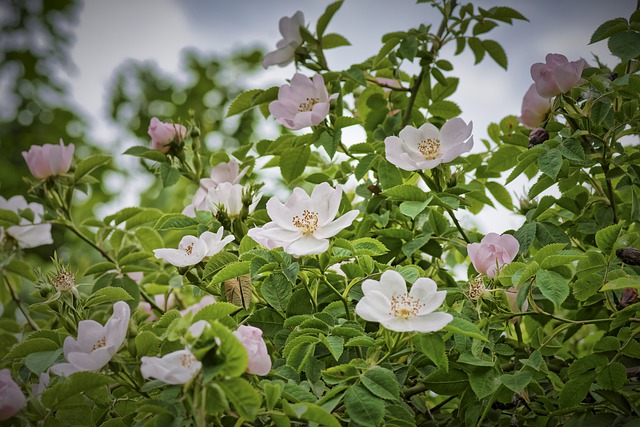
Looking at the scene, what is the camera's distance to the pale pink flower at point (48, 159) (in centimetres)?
110

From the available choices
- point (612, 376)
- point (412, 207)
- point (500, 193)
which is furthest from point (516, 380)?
point (500, 193)

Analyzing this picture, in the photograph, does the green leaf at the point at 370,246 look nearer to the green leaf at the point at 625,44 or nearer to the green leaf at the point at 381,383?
the green leaf at the point at 381,383

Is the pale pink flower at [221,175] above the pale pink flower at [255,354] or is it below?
above

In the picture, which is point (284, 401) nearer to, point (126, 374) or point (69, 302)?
point (126, 374)

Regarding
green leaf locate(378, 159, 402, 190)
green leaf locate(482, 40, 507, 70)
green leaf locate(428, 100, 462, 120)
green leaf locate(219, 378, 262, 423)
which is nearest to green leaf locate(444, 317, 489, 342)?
green leaf locate(219, 378, 262, 423)

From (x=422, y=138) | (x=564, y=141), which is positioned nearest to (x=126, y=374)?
(x=422, y=138)

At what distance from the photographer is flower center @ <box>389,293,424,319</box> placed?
0.68m

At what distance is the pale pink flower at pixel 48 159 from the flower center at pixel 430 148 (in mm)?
621

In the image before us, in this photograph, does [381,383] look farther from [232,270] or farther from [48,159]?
[48,159]

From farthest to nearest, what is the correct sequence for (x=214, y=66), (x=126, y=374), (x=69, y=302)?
(x=214, y=66), (x=69, y=302), (x=126, y=374)

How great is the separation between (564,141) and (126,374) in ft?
2.12

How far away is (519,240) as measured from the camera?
0.93 m

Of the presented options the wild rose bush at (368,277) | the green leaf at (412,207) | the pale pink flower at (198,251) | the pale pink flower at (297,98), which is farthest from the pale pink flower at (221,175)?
the green leaf at (412,207)

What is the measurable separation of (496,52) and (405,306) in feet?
2.31
